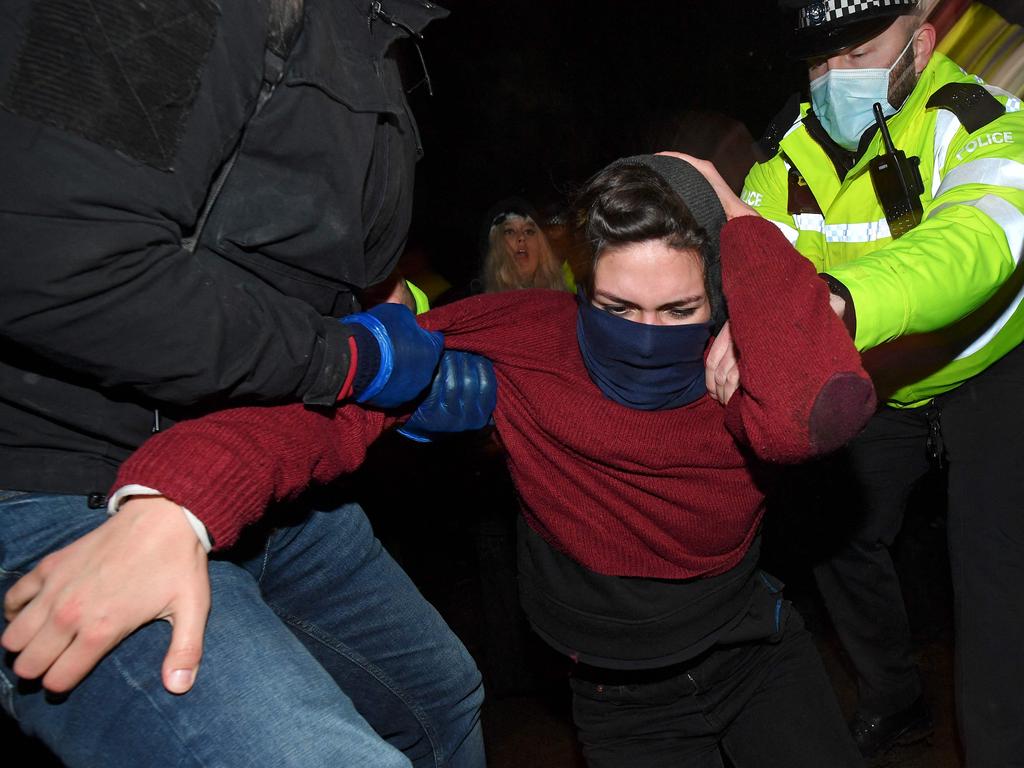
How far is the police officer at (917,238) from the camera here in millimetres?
1988

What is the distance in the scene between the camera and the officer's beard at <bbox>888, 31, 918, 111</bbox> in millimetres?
2316

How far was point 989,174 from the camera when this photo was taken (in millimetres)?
1809

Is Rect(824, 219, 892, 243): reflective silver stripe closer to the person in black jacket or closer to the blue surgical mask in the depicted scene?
the blue surgical mask

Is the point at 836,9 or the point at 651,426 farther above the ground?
the point at 836,9

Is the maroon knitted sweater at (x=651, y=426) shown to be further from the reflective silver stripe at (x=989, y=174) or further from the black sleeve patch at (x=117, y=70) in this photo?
the reflective silver stripe at (x=989, y=174)

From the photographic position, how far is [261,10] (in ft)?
3.56

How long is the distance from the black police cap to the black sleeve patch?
1.95m

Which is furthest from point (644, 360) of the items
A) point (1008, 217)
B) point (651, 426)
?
point (1008, 217)

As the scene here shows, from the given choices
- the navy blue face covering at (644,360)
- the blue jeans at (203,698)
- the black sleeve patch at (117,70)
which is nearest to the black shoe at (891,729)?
the navy blue face covering at (644,360)

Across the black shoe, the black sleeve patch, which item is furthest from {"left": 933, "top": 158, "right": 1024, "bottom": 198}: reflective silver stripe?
the black shoe

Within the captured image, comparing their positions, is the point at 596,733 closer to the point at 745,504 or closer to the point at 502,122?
the point at 745,504

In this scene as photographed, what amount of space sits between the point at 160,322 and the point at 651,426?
108 centimetres

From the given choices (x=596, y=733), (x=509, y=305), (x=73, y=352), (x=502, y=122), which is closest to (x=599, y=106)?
(x=502, y=122)

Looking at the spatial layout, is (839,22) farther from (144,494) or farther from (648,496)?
(144,494)
